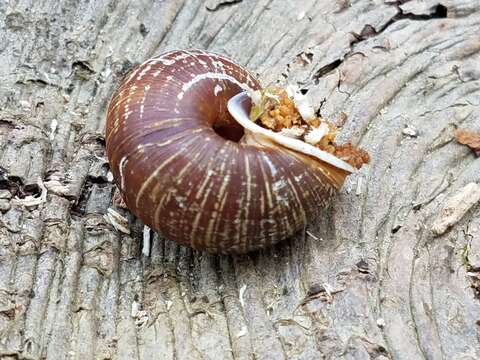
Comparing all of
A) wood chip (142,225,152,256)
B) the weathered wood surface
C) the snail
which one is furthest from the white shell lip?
wood chip (142,225,152,256)

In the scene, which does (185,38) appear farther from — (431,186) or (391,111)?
(431,186)

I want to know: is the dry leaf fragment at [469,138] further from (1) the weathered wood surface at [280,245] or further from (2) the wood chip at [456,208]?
(2) the wood chip at [456,208]

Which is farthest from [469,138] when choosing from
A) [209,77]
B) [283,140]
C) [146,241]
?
[146,241]

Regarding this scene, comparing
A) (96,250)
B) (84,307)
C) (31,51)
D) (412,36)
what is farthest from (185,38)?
(84,307)

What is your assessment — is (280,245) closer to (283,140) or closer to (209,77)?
(283,140)

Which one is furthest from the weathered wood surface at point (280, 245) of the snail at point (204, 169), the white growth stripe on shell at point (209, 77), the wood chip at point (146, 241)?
the white growth stripe on shell at point (209, 77)
